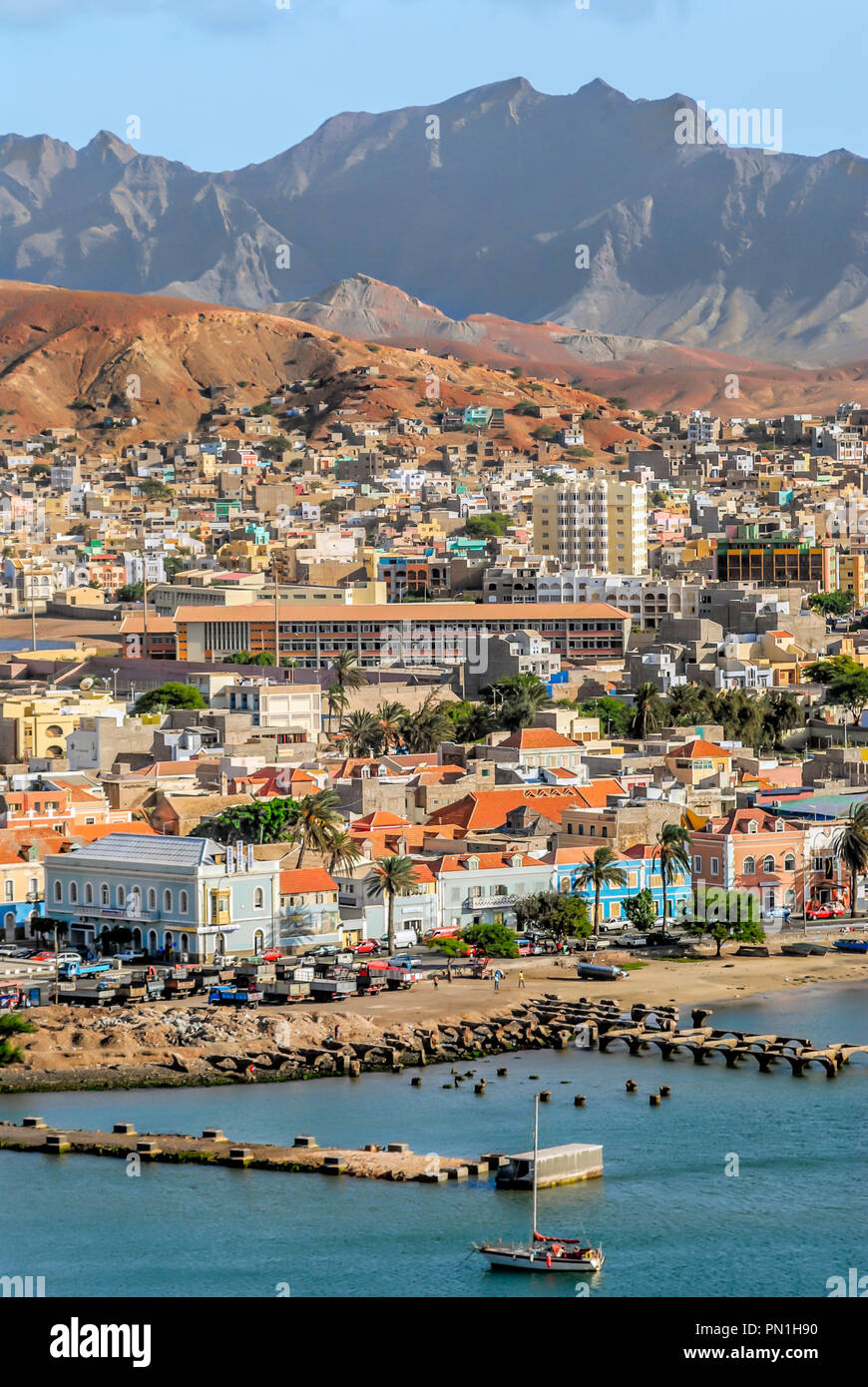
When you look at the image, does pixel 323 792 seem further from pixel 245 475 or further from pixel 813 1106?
pixel 245 475

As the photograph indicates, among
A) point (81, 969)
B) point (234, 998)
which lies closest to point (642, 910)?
point (234, 998)

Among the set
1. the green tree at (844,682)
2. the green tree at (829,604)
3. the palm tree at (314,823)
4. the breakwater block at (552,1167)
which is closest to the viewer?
the breakwater block at (552,1167)

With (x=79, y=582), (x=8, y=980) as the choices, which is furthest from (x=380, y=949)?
(x=79, y=582)

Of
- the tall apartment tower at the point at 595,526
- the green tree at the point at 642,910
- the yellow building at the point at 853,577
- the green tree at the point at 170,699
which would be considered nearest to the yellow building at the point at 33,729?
the green tree at the point at 170,699

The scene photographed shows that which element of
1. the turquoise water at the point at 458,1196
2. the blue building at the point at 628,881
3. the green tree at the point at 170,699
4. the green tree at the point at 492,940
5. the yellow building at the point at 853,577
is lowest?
the turquoise water at the point at 458,1196

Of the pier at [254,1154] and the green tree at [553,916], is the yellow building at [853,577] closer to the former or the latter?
the green tree at [553,916]
